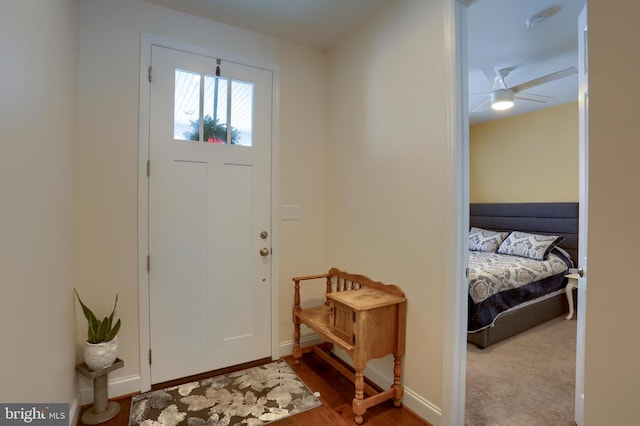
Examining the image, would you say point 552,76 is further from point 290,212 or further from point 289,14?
point 290,212

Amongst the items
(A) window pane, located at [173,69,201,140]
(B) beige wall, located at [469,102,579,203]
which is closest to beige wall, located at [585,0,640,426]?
(A) window pane, located at [173,69,201,140]

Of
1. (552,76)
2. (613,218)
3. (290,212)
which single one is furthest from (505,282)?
(613,218)

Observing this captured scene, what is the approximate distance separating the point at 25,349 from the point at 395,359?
1.84 meters

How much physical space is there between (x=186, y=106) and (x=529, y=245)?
4.19m

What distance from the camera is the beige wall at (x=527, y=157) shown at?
405cm

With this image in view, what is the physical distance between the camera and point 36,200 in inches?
46.9

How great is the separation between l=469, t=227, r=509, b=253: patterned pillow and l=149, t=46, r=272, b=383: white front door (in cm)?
334

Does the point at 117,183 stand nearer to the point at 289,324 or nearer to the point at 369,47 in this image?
the point at 289,324

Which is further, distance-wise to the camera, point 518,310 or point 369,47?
point 518,310

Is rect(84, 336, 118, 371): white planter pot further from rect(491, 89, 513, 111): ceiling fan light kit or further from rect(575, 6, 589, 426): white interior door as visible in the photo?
rect(491, 89, 513, 111): ceiling fan light kit

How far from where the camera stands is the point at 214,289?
235cm

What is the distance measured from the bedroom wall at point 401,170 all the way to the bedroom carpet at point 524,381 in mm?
518

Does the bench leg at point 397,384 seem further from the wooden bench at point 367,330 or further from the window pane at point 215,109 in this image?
the window pane at point 215,109

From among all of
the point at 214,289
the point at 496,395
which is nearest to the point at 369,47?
the point at 214,289
